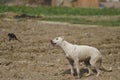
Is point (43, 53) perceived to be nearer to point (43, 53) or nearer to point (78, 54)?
point (43, 53)

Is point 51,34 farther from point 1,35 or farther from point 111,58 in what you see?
point 111,58

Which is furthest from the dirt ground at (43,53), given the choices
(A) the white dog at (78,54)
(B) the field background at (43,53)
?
(A) the white dog at (78,54)

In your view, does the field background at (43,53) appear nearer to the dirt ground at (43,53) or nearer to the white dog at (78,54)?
the dirt ground at (43,53)

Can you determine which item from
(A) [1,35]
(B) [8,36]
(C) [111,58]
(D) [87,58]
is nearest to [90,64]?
(D) [87,58]

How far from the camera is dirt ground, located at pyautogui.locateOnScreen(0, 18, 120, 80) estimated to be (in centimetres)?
1115

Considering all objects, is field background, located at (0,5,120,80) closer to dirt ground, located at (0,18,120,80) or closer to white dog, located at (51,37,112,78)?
dirt ground, located at (0,18,120,80)

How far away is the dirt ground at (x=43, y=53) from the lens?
11148 millimetres

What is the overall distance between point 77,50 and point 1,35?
320 inches

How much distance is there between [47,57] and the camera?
13750mm

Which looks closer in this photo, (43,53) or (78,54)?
(78,54)

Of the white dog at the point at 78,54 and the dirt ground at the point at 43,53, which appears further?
the dirt ground at the point at 43,53

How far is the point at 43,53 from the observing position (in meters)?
14.4

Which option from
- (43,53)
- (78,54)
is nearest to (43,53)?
(43,53)

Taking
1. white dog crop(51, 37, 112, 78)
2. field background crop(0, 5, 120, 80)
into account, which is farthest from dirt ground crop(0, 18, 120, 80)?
white dog crop(51, 37, 112, 78)
